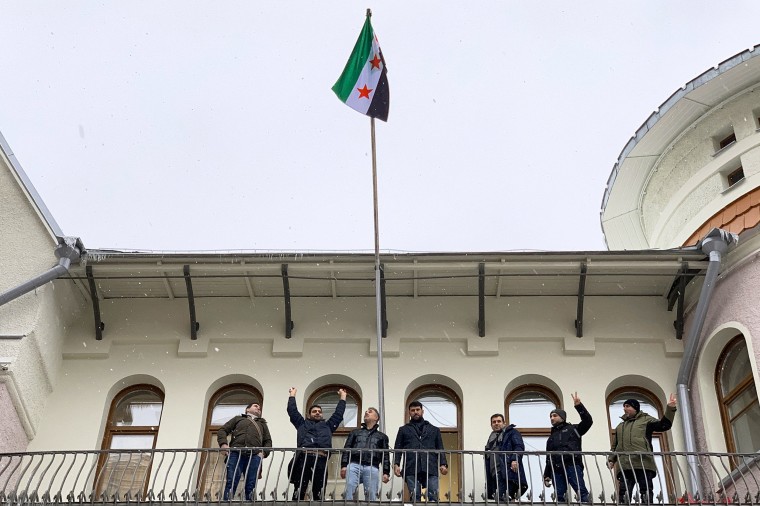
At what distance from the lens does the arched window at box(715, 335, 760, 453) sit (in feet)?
44.3

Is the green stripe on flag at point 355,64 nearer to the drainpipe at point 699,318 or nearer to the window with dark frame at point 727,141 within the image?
the drainpipe at point 699,318

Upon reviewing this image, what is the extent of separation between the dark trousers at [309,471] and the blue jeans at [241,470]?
0.41 m

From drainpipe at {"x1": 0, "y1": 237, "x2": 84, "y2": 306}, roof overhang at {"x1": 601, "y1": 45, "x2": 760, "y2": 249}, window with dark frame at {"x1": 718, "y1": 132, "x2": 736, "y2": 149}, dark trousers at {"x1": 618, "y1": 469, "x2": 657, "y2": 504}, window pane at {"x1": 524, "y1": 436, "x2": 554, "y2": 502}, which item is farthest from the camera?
window with dark frame at {"x1": 718, "y1": 132, "x2": 736, "y2": 149}

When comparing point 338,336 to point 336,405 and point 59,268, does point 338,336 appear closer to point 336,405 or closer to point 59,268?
point 336,405

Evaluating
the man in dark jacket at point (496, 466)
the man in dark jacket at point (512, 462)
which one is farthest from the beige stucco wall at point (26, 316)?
the man in dark jacket at point (512, 462)

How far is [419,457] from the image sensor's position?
12.6m

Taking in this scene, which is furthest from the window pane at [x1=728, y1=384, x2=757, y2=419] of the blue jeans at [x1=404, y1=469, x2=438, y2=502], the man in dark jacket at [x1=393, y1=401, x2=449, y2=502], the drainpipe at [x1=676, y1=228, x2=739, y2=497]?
the blue jeans at [x1=404, y1=469, x2=438, y2=502]

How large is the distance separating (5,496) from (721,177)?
10.5m

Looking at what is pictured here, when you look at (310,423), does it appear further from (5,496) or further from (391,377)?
(5,496)

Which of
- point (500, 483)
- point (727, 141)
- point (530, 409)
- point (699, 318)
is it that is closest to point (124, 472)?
point (500, 483)

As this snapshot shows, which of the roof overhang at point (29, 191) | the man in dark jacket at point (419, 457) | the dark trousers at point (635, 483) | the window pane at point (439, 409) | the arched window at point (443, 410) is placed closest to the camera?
the dark trousers at point (635, 483)

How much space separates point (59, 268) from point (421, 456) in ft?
17.7

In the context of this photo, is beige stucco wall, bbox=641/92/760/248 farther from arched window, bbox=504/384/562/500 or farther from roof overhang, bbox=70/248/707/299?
arched window, bbox=504/384/562/500

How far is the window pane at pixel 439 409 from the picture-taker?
1498 cm
